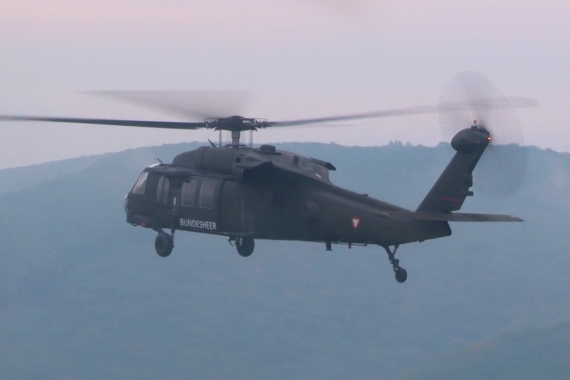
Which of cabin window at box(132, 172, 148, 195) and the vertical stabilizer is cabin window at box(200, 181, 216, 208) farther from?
the vertical stabilizer

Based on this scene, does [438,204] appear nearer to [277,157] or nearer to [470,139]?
[470,139]

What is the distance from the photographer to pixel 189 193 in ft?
109

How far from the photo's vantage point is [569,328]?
19825 centimetres

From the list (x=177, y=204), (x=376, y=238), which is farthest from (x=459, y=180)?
(x=177, y=204)

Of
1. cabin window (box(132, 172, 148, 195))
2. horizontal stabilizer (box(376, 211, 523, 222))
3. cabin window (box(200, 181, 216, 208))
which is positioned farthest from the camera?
cabin window (box(132, 172, 148, 195))

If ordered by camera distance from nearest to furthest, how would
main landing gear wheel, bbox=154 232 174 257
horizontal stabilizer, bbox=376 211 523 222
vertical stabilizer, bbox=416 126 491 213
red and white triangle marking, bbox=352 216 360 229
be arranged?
1. horizontal stabilizer, bbox=376 211 523 222
2. vertical stabilizer, bbox=416 126 491 213
3. red and white triangle marking, bbox=352 216 360 229
4. main landing gear wheel, bbox=154 232 174 257

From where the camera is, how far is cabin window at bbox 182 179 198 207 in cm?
3308

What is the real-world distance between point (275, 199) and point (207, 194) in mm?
2773

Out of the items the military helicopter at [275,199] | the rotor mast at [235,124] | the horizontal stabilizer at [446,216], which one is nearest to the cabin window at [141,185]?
the military helicopter at [275,199]

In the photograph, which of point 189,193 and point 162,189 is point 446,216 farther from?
point 162,189

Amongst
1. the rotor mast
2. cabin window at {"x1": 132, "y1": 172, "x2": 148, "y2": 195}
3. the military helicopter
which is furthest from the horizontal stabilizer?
cabin window at {"x1": 132, "y1": 172, "x2": 148, "y2": 195}

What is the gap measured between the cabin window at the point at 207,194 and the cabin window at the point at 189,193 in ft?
1.36

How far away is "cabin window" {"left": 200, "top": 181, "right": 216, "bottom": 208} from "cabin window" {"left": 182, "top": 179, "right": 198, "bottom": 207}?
16.4 inches

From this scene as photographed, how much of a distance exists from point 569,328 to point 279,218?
180 metres
